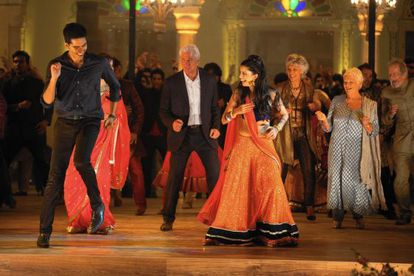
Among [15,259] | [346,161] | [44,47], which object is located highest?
[44,47]

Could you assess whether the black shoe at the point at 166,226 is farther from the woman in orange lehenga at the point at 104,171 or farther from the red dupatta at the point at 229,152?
the red dupatta at the point at 229,152

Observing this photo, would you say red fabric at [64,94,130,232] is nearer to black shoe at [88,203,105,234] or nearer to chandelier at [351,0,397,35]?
black shoe at [88,203,105,234]

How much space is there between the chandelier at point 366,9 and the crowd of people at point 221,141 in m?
3.88

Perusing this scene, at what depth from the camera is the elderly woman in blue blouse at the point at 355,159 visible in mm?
12352

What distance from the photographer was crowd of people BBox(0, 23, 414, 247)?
10695 mm

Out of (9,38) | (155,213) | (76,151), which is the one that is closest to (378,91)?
(155,213)

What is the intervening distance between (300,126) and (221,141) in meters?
3.00

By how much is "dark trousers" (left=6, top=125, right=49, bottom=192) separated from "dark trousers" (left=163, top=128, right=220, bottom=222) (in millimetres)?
4482

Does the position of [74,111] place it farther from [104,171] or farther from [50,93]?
[104,171]

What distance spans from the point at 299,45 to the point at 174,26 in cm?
263

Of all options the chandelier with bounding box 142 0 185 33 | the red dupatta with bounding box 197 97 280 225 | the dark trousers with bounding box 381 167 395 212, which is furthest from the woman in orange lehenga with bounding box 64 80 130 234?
the chandelier with bounding box 142 0 185 33

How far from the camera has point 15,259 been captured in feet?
32.4

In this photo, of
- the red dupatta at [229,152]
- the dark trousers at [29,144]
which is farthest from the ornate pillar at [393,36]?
the red dupatta at [229,152]

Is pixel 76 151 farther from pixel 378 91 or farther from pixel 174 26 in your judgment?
pixel 174 26
